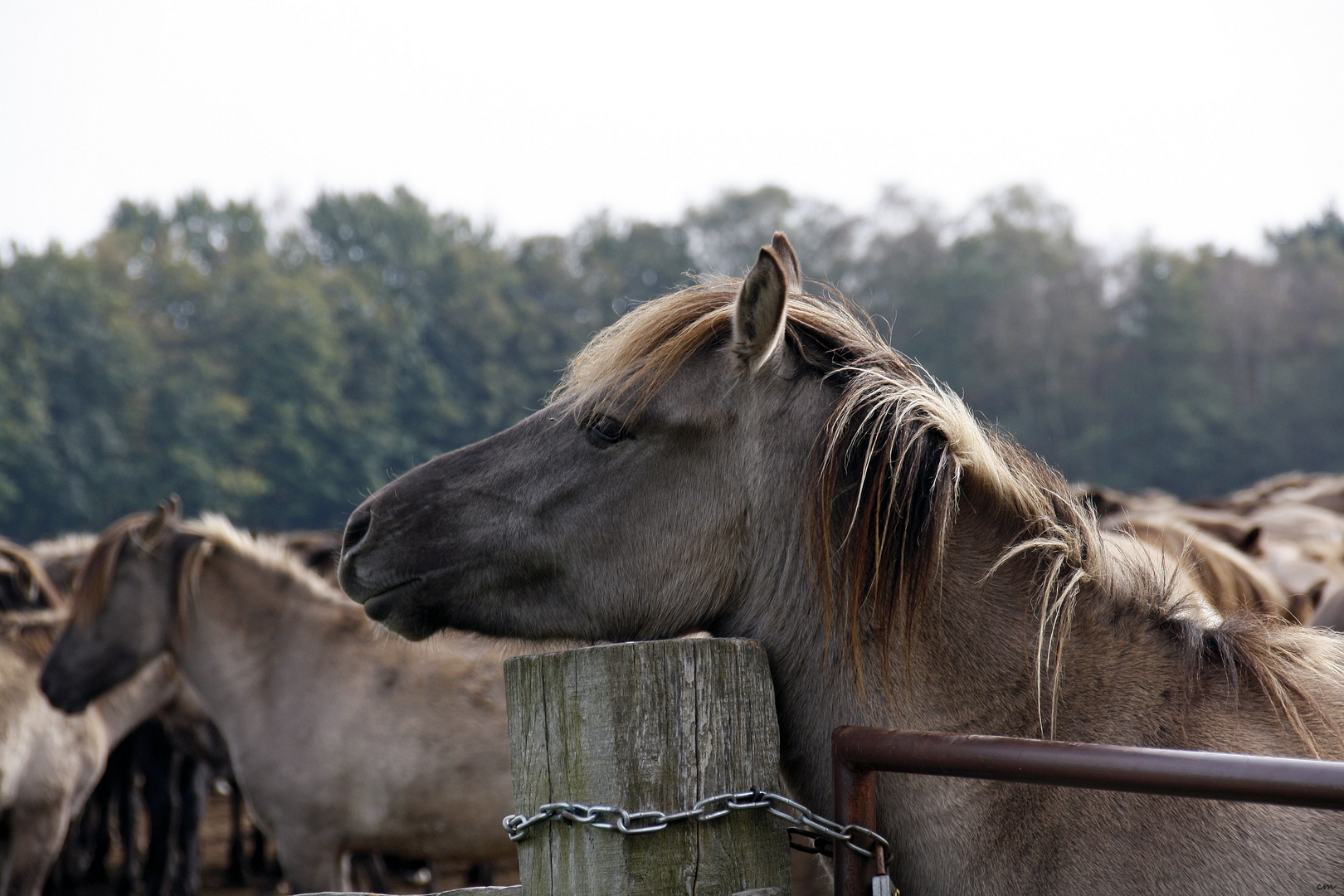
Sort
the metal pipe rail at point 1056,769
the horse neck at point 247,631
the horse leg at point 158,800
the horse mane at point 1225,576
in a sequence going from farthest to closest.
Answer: the horse leg at point 158,800 < the horse neck at point 247,631 < the horse mane at point 1225,576 < the metal pipe rail at point 1056,769

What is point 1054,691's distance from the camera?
158cm

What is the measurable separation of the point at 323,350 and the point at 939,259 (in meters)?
38.0

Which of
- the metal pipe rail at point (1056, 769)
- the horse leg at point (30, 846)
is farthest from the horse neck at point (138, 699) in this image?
the metal pipe rail at point (1056, 769)

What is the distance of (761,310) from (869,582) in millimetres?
526

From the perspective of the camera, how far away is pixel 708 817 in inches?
55.4

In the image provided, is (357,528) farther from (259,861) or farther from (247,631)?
(259,861)

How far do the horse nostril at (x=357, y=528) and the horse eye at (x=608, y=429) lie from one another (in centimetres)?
50

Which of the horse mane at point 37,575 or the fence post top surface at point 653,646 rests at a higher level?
the horse mane at point 37,575

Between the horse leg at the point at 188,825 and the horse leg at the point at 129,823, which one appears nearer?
the horse leg at the point at 188,825

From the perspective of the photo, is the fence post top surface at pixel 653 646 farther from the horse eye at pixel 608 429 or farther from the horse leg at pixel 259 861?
the horse leg at pixel 259 861

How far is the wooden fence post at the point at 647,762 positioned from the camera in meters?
1.41

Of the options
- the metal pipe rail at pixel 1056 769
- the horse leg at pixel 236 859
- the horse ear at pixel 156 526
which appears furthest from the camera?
the horse leg at pixel 236 859

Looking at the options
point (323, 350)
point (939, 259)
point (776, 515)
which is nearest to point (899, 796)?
point (776, 515)

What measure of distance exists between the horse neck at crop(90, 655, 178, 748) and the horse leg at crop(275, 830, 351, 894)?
2145 mm
